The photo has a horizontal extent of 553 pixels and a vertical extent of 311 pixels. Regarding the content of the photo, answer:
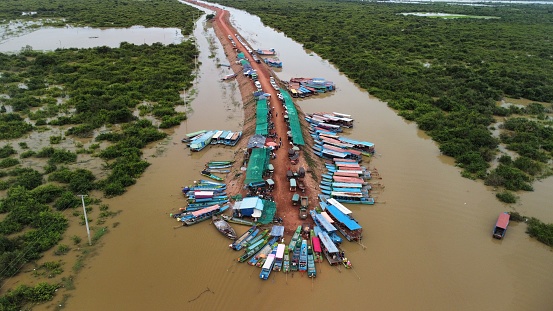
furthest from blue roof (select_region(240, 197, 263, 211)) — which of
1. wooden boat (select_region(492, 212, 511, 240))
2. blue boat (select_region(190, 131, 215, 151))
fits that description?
wooden boat (select_region(492, 212, 511, 240))

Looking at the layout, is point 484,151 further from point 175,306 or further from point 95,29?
point 95,29

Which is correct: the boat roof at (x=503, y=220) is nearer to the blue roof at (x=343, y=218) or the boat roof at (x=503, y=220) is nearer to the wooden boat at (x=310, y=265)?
the blue roof at (x=343, y=218)

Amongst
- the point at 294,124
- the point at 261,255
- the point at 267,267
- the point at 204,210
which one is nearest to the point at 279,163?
the point at 294,124

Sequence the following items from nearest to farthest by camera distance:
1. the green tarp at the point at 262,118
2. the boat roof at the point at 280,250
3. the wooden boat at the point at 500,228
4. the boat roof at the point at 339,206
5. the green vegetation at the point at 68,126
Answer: the boat roof at the point at 280,250 → the green vegetation at the point at 68,126 → the wooden boat at the point at 500,228 → the boat roof at the point at 339,206 → the green tarp at the point at 262,118

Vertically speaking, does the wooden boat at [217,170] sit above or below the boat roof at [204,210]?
above

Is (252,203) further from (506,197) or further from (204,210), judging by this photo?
(506,197)

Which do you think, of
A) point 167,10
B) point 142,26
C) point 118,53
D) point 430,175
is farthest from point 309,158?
point 167,10

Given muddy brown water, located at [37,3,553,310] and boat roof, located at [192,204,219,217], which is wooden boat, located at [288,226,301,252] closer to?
muddy brown water, located at [37,3,553,310]

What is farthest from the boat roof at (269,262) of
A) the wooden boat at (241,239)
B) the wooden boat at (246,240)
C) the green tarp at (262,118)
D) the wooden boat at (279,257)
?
the green tarp at (262,118)
